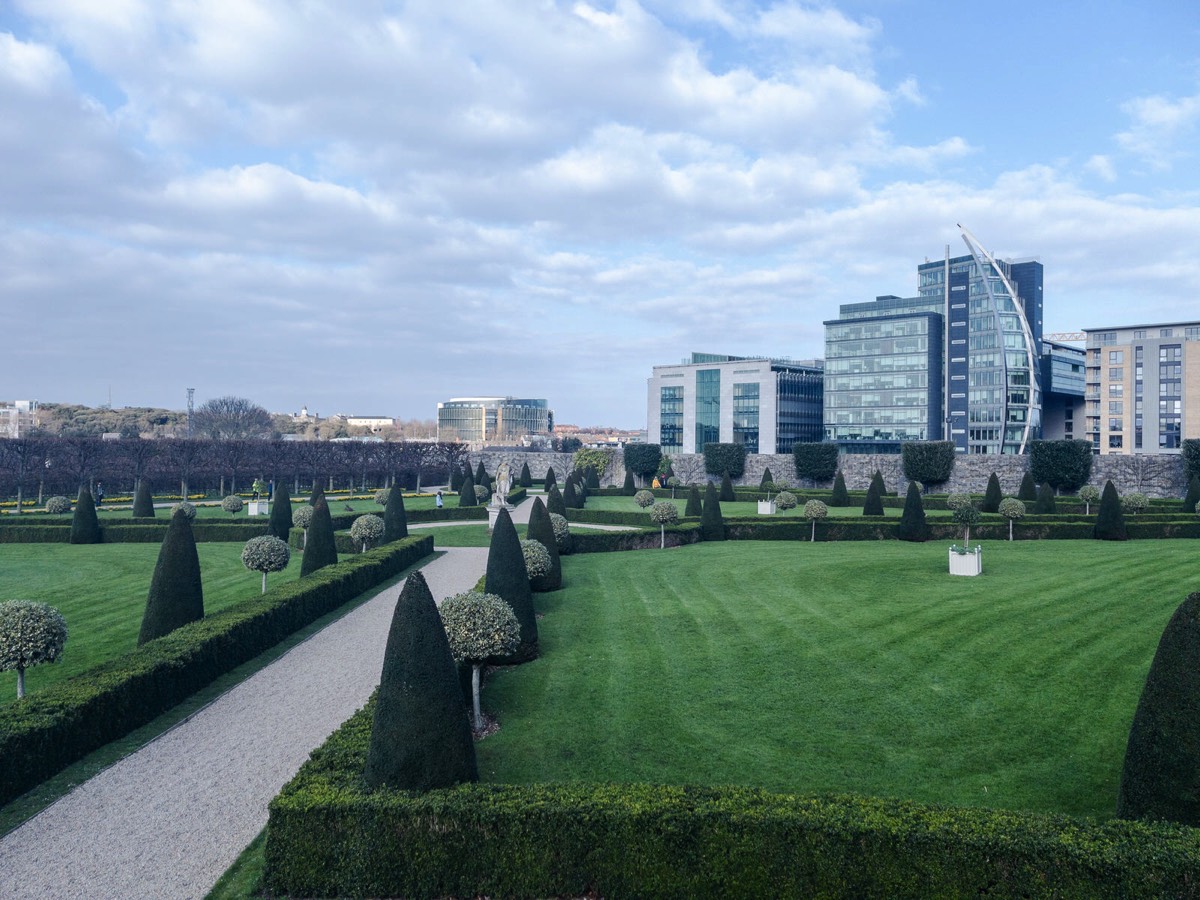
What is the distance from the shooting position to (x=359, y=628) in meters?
17.8

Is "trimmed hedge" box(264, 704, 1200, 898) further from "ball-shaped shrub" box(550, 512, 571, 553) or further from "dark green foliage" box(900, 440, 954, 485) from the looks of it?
"dark green foliage" box(900, 440, 954, 485)

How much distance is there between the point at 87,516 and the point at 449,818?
107 ft

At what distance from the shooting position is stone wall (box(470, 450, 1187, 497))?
49594 mm

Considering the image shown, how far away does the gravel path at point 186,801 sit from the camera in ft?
24.6

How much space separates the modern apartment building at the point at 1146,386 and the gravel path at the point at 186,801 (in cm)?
10112

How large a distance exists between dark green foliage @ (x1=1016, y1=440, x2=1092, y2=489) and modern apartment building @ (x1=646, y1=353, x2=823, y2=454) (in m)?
48.4

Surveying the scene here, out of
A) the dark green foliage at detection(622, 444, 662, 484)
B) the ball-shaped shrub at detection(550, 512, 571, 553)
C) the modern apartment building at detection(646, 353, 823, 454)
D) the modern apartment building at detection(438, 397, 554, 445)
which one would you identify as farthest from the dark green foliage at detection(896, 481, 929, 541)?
the modern apartment building at detection(438, 397, 554, 445)

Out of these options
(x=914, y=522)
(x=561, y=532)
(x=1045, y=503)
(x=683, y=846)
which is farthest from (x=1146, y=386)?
(x=683, y=846)

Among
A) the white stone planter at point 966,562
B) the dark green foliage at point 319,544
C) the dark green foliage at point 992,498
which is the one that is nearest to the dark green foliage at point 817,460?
the dark green foliage at point 992,498

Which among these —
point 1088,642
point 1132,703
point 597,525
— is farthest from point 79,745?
point 597,525

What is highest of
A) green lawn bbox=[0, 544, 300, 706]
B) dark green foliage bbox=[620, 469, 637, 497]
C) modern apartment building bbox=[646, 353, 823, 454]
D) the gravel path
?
modern apartment building bbox=[646, 353, 823, 454]

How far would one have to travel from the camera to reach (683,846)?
7039 mm

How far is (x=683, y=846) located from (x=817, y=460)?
55871 millimetres

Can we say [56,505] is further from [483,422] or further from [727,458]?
[483,422]
